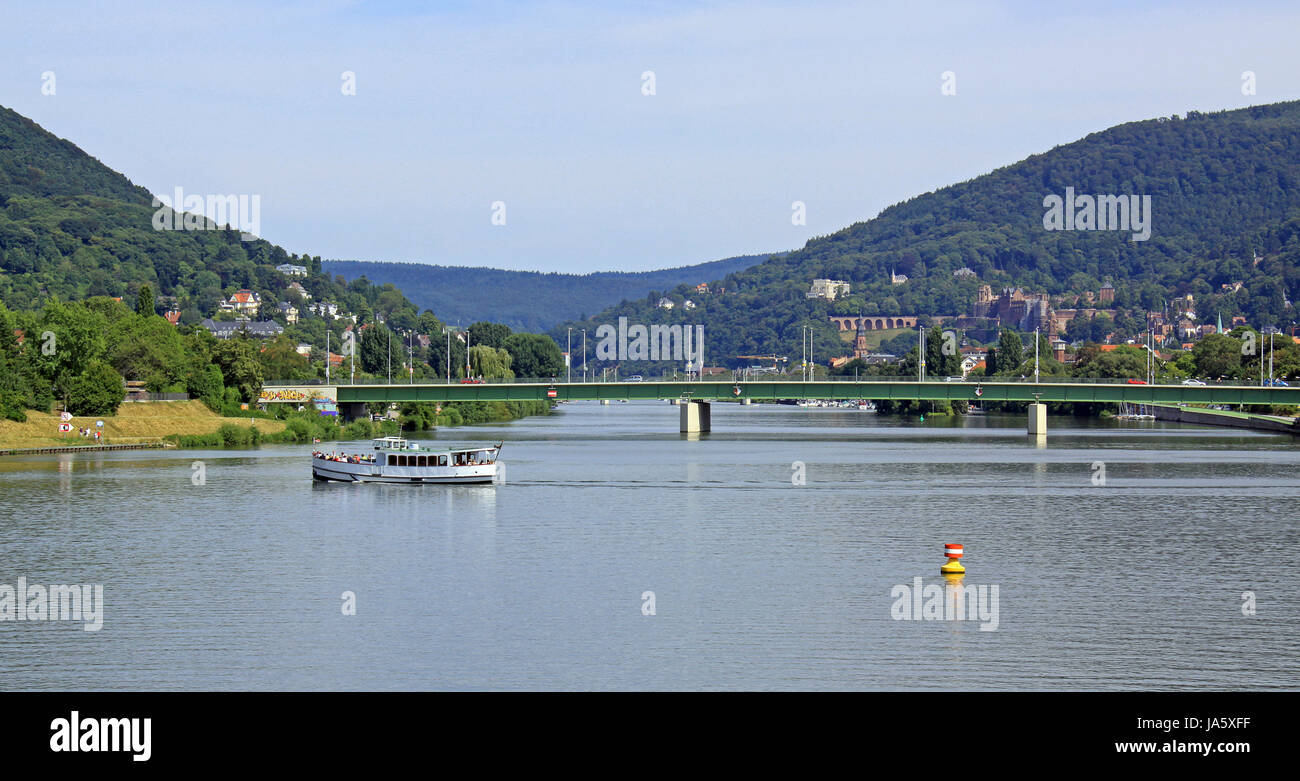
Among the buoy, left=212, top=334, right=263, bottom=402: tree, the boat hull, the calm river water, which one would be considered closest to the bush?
the calm river water

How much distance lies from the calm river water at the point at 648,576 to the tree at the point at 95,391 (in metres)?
24.9

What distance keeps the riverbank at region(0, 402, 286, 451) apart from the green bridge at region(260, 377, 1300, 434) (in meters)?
14.6

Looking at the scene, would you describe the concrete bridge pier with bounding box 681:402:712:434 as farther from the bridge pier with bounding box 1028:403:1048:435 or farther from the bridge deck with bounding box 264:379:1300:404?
the bridge pier with bounding box 1028:403:1048:435

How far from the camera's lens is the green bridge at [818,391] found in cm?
16588

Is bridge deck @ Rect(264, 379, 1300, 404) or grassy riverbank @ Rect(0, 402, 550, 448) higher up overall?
bridge deck @ Rect(264, 379, 1300, 404)

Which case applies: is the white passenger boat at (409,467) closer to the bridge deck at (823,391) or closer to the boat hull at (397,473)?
the boat hull at (397,473)

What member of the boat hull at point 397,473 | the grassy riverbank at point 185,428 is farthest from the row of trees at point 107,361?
the boat hull at point 397,473

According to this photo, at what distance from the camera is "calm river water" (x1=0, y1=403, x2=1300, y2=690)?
41.2 meters

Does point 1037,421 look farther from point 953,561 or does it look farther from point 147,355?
point 953,561

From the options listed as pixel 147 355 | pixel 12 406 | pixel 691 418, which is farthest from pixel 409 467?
pixel 691 418

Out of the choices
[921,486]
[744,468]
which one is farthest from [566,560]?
[744,468]
